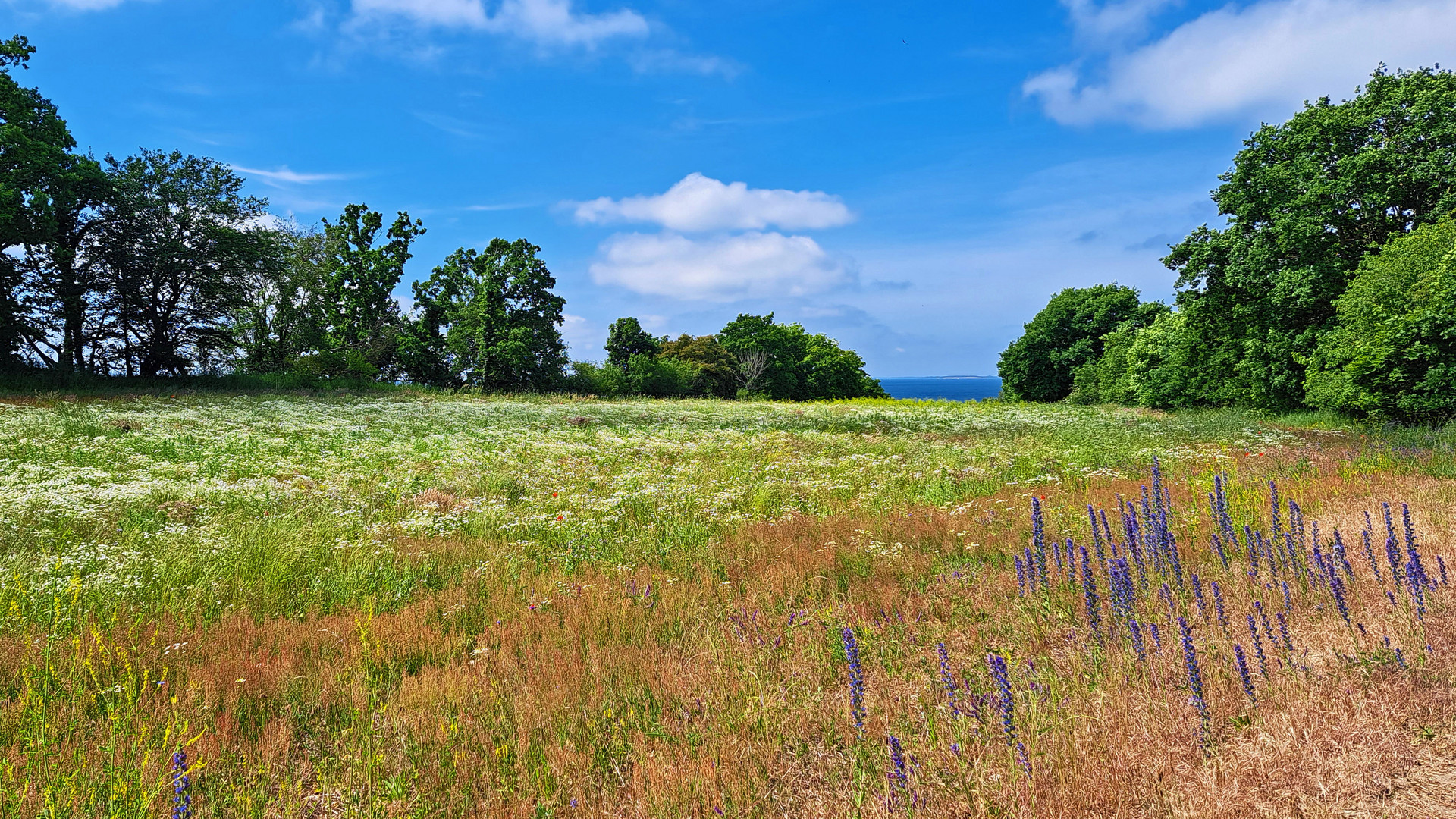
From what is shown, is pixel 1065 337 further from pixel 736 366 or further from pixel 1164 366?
pixel 736 366

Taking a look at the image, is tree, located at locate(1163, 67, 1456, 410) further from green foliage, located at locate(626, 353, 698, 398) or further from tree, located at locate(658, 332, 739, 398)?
tree, located at locate(658, 332, 739, 398)

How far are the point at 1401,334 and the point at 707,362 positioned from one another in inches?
2382

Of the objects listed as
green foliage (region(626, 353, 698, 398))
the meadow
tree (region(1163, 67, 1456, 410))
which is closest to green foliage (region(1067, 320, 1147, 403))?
tree (region(1163, 67, 1456, 410))

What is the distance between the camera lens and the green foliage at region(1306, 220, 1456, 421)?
16.4 m

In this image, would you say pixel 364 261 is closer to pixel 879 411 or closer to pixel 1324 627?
pixel 879 411

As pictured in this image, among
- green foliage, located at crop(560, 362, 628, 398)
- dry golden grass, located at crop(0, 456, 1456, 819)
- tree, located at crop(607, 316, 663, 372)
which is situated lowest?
dry golden grass, located at crop(0, 456, 1456, 819)

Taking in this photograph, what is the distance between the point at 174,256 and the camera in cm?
3066

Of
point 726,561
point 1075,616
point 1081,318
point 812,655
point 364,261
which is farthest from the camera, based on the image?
point 1081,318

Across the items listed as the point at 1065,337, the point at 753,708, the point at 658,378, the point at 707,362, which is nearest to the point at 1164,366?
the point at 1065,337

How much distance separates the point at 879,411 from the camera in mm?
32531

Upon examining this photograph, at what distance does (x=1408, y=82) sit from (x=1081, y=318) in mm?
38696

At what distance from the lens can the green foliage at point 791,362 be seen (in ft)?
254

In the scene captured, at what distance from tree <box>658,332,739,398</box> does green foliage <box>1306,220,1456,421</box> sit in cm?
5403

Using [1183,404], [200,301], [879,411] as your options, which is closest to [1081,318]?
[1183,404]
